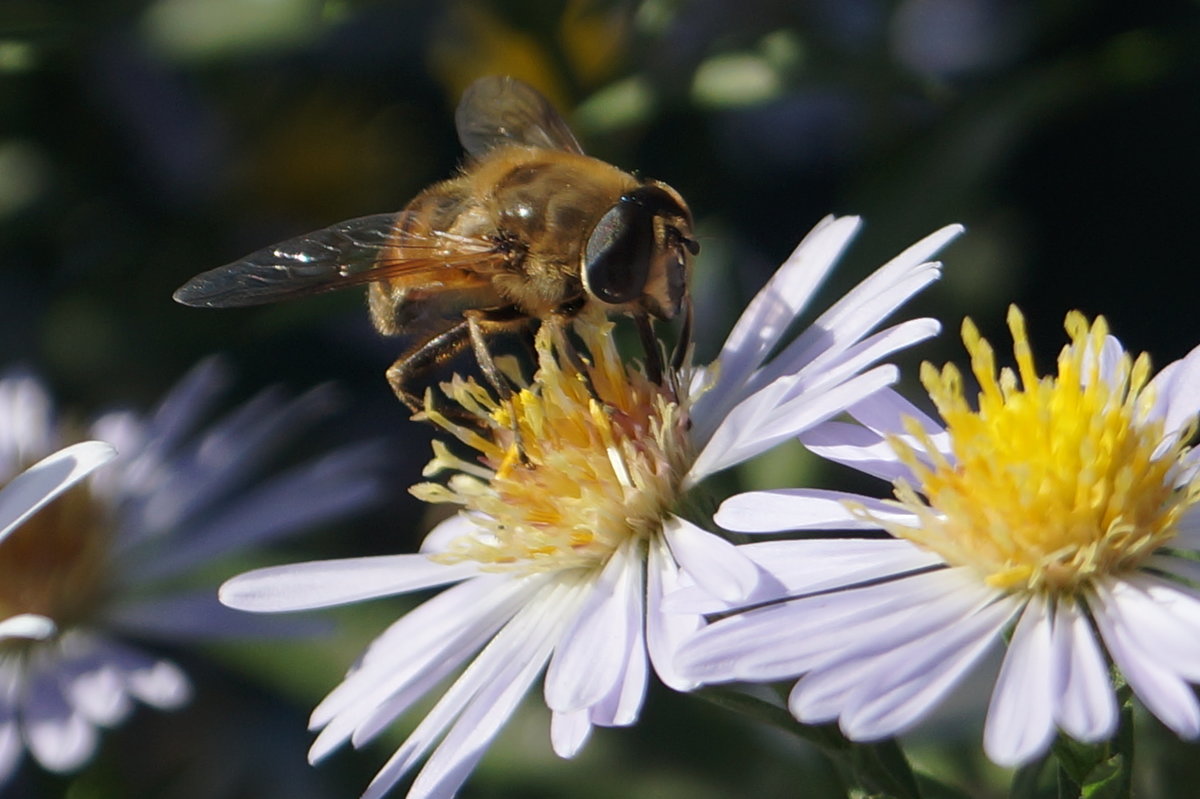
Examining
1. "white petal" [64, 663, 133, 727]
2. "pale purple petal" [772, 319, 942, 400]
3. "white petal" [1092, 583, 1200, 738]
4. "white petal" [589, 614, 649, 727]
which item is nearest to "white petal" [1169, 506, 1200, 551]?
"white petal" [1092, 583, 1200, 738]

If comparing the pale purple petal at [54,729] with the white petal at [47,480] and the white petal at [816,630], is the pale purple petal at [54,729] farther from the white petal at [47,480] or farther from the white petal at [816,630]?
the white petal at [816,630]

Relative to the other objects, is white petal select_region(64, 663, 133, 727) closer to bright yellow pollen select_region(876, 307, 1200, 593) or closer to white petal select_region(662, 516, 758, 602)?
white petal select_region(662, 516, 758, 602)

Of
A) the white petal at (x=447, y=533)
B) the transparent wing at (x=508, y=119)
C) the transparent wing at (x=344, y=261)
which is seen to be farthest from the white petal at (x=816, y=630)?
the transparent wing at (x=508, y=119)

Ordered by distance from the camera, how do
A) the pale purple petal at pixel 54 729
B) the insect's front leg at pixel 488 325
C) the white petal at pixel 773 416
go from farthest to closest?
1. the pale purple petal at pixel 54 729
2. the insect's front leg at pixel 488 325
3. the white petal at pixel 773 416

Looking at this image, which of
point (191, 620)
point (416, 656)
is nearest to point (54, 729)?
point (191, 620)

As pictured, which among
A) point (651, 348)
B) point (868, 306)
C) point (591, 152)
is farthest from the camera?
point (591, 152)

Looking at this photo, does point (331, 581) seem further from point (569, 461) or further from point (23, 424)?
point (23, 424)
